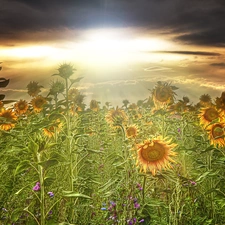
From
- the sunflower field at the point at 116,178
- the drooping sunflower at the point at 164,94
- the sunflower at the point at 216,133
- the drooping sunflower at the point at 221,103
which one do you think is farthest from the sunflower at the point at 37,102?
the sunflower at the point at 216,133

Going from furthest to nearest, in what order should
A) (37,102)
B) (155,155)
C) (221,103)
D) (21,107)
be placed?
(21,107) → (37,102) → (221,103) → (155,155)

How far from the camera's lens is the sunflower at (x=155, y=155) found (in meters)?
3.22

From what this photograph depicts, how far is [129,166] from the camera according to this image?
3467 mm

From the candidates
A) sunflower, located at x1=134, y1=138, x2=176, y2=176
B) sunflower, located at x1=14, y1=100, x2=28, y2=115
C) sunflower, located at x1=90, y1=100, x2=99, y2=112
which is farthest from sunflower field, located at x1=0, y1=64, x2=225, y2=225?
sunflower, located at x1=90, y1=100, x2=99, y2=112

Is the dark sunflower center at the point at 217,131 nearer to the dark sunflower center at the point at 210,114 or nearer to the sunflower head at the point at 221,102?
the sunflower head at the point at 221,102

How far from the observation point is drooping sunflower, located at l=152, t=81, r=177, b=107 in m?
4.99

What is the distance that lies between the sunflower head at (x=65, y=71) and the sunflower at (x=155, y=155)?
4.25 ft

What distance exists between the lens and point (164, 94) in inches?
197

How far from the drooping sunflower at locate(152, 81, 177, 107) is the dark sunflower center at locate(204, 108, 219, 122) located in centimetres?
51

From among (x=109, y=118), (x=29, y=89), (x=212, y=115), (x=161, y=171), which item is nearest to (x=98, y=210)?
(x=161, y=171)

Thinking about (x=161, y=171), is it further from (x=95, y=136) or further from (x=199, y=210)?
(x=95, y=136)

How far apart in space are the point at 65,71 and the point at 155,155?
4.75ft

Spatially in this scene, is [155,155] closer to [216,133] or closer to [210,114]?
[216,133]

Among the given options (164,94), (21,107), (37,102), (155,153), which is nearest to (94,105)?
(21,107)
